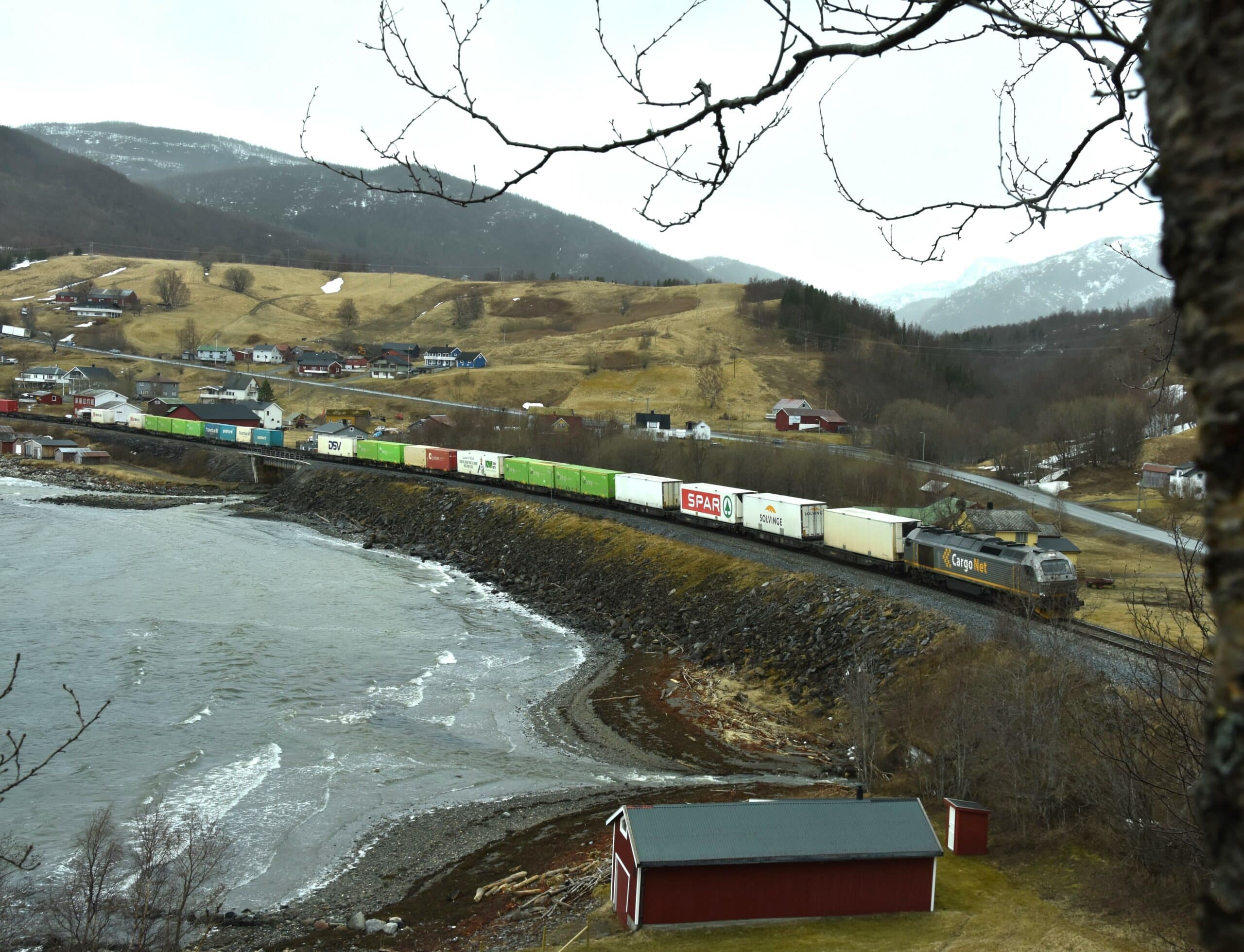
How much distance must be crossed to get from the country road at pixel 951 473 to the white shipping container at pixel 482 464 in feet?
74.9

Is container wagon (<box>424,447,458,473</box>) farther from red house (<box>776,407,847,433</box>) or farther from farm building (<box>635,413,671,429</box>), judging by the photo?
red house (<box>776,407,847,433</box>)

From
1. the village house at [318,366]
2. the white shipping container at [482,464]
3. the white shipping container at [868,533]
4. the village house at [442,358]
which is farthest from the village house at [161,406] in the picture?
the white shipping container at [868,533]

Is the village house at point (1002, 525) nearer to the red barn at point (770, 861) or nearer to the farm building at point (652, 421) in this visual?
the red barn at point (770, 861)

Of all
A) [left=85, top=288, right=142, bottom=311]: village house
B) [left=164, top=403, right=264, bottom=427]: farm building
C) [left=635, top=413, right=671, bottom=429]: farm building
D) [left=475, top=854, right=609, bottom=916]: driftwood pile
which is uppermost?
[left=85, top=288, right=142, bottom=311]: village house

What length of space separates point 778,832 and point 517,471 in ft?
183

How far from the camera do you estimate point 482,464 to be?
77938 mm

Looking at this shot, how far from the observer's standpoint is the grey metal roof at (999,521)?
45062 millimetres

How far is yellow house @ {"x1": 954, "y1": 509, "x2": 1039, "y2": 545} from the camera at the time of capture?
4503 cm

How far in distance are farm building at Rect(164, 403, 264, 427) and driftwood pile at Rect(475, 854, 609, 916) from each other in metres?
97.7

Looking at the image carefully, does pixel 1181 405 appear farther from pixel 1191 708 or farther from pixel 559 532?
pixel 1191 708

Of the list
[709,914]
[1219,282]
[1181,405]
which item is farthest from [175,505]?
[1181,405]

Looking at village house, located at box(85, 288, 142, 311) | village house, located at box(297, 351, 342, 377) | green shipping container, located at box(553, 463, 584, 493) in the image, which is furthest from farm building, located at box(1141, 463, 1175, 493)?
village house, located at box(85, 288, 142, 311)

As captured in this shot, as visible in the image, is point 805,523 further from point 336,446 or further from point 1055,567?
point 336,446

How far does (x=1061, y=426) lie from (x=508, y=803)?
237 feet
